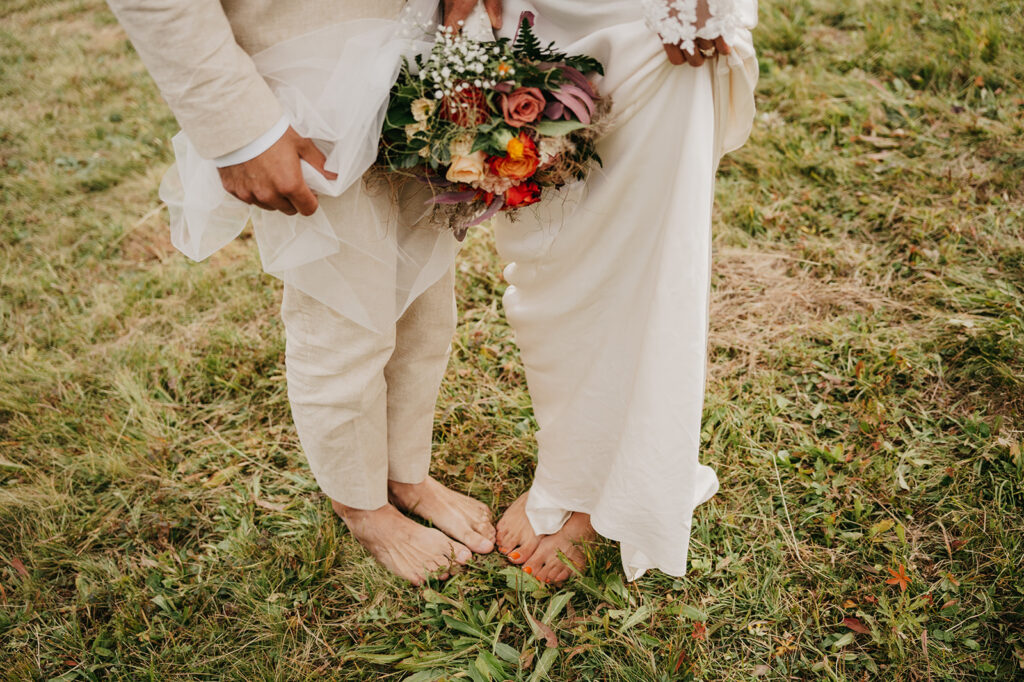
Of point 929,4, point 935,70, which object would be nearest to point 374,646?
point 935,70

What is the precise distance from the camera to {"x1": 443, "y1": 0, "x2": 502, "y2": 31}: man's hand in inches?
59.6

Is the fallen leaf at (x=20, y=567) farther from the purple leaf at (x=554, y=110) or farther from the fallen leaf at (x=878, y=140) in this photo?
the fallen leaf at (x=878, y=140)

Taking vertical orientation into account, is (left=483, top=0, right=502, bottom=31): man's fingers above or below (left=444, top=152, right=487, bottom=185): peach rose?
above

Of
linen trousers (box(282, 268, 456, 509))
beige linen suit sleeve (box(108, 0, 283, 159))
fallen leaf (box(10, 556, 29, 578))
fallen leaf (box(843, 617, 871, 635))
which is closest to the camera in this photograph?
beige linen suit sleeve (box(108, 0, 283, 159))

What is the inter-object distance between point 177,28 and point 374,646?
65.2 inches

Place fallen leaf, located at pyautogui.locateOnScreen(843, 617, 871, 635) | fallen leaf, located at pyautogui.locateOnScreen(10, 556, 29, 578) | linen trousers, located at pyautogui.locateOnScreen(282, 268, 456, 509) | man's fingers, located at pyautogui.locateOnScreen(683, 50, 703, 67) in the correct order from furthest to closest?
fallen leaf, located at pyautogui.locateOnScreen(10, 556, 29, 578), fallen leaf, located at pyautogui.locateOnScreen(843, 617, 871, 635), linen trousers, located at pyautogui.locateOnScreen(282, 268, 456, 509), man's fingers, located at pyautogui.locateOnScreen(683, 50, 703, 67)

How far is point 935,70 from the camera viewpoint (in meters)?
3.67

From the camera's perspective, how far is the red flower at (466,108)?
143 cm

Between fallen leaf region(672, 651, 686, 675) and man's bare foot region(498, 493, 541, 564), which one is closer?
fallen leaf region(672, 651, 686, 675)

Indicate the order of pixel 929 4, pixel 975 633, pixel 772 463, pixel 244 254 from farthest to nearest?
pixel 929 4 → pixel 244 254 → pixel 772 463 → pixel 975 633

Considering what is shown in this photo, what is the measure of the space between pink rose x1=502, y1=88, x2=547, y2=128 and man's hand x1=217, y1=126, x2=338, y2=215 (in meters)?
0.41

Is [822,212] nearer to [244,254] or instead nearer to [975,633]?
[975,633]

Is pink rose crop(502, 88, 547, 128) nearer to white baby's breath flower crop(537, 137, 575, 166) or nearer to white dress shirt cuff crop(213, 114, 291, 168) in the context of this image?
white baby's breath flower crop(537, 137, 575, 166)

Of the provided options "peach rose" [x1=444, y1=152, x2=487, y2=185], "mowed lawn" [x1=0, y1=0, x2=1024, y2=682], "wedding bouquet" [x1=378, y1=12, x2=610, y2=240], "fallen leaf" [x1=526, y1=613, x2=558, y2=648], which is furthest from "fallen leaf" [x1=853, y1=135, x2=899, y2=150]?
"fallen leaf" [x1=526, y1=613, x2=558, y2=648]
